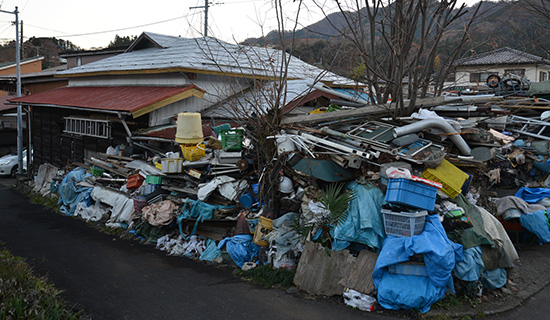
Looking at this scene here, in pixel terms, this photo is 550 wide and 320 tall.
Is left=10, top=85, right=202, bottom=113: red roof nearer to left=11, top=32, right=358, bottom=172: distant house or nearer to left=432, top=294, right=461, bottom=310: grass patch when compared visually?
left=11, top=32, right=358, bottom=172: distant house

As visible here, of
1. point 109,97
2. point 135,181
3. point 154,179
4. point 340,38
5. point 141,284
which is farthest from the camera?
point 109,97

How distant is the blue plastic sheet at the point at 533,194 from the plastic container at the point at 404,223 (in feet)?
13.4

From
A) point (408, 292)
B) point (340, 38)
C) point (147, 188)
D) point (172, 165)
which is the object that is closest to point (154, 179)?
point (147, 188)

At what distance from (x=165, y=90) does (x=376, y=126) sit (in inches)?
319

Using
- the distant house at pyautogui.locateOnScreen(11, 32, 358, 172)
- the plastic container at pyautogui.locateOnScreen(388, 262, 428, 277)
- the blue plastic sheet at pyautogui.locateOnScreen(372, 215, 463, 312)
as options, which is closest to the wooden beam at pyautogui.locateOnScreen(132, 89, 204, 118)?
the distant house at pyautogui.locateOnScreen(11, 32, 358, 172)

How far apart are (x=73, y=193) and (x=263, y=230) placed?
30.9 feet

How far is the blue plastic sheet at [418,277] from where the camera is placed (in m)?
5.68

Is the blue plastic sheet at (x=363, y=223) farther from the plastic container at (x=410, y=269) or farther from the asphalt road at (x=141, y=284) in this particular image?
the asphalt road at (x=141, y=284)

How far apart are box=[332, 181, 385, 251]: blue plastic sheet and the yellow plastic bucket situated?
1.58 meters

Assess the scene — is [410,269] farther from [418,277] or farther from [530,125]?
[530,125]

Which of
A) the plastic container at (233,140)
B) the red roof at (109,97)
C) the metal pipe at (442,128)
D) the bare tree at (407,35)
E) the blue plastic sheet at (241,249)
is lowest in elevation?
the blue plastic sheet at (241,249)

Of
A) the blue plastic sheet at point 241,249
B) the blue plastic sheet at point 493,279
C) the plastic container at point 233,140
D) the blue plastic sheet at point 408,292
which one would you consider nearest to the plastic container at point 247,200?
the blue plastic sheet at point 241,249

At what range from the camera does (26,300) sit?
545 centimetres

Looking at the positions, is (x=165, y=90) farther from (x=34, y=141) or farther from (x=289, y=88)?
(x=34, y=141)
